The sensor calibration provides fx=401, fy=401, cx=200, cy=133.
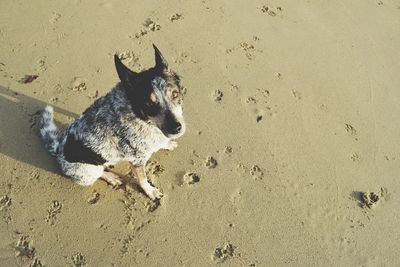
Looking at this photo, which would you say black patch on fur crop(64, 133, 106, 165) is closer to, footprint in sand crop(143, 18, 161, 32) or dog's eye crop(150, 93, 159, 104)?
dog's eye crop(150, 93, 159, 104)

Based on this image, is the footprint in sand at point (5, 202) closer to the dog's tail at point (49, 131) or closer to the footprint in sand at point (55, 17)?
the dog's tail at point (49, 131)

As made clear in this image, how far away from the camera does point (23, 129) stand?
5441 mm

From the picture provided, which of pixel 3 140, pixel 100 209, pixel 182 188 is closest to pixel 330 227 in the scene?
pixel 182 188

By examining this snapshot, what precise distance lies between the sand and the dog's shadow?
0.06 feet

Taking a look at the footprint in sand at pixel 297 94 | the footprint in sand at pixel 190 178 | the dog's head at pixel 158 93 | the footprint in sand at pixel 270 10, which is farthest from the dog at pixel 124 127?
the footprint in sand at pixel 270 10

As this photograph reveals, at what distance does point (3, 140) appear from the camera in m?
5.37

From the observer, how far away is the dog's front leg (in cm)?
480

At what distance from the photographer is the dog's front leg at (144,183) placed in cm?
480

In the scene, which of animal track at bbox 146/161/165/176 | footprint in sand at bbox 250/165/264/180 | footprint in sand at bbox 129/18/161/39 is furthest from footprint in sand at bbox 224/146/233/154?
footprint in sand at bbox 129/18/161/39

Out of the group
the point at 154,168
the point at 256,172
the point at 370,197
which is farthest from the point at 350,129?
the point at 154,168

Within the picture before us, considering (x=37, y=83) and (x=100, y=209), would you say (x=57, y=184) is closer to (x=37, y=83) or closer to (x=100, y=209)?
(x=100, y=209)

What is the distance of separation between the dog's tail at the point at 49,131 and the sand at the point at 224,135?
11.8 inches

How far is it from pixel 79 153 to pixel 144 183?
892 millimetres

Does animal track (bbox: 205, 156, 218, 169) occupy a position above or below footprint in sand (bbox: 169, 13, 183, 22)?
below
